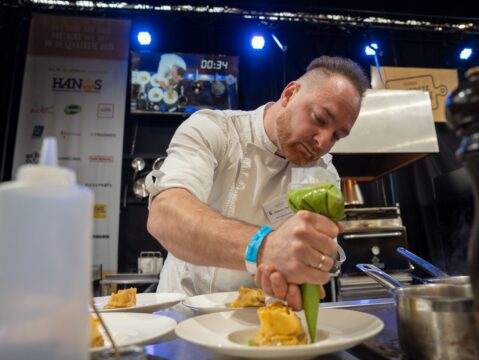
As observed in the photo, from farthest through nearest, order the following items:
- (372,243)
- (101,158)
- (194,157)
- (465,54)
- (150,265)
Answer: (465,54) < (101,158) < (150,265) < (372,243) < (194,157)

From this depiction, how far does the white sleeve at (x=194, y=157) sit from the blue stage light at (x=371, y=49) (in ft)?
11.1

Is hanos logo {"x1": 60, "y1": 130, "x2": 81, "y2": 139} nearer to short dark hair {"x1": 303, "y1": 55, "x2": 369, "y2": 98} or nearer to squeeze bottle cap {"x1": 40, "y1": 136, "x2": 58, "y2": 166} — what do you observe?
short dark hair {"x1": 303, "y1": 55, "x2": 369, "y2": 98}

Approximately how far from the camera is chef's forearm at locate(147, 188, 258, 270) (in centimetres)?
90

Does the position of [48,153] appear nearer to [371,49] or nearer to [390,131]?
[390,131]

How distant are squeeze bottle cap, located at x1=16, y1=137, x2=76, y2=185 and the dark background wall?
359 centimetres

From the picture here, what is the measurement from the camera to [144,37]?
413 cm

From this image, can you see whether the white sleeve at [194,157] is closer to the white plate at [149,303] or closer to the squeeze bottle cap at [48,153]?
the white plate at [149,303]

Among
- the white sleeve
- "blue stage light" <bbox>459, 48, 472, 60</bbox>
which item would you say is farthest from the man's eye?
"blue stage light" <bbox>459, 48, 472, 60</bbox>

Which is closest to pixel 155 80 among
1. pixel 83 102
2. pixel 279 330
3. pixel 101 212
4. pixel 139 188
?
pixel 83 102

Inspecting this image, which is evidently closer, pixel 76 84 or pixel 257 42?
pixel 76 84

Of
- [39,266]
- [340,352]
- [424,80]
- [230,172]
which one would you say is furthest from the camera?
[424,80]

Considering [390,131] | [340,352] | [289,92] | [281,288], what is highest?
[390,131]

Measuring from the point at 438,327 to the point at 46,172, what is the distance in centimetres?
59

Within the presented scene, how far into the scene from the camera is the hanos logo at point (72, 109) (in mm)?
3789
